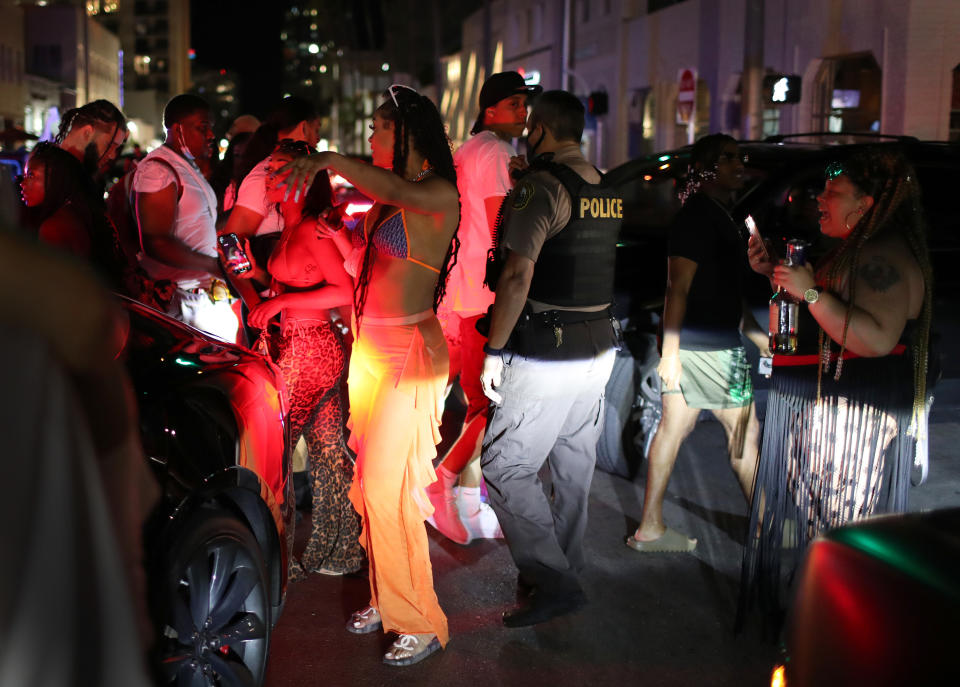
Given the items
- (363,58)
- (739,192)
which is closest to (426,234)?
(739,192)

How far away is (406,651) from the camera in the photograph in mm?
3924

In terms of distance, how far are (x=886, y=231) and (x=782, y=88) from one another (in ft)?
37.1

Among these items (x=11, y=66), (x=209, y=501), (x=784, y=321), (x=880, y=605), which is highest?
(x=11, y=66)

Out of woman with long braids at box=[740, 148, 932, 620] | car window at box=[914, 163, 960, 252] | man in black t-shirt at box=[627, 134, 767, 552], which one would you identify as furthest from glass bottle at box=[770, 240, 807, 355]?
car window at box=[914, 163, 960, 252]

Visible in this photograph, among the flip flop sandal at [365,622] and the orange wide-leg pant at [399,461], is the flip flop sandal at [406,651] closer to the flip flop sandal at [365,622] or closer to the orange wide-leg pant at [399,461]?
the orange wide-leg pant at [399,461]

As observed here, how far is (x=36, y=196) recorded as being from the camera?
4.99 metres

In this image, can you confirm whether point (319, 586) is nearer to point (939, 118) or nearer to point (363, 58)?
point (939, 118)

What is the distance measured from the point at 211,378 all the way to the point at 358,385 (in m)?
0.88

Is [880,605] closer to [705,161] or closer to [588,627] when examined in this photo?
[588,627]

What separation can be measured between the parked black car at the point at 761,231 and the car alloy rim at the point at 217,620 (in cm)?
328

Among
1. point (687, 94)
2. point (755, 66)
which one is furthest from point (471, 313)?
point (687, 94)

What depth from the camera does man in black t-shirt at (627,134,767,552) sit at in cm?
482

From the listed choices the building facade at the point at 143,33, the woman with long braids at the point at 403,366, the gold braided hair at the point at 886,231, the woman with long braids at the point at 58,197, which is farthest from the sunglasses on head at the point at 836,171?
the building facade at the point at 143,33

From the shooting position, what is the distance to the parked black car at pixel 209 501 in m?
2.81
